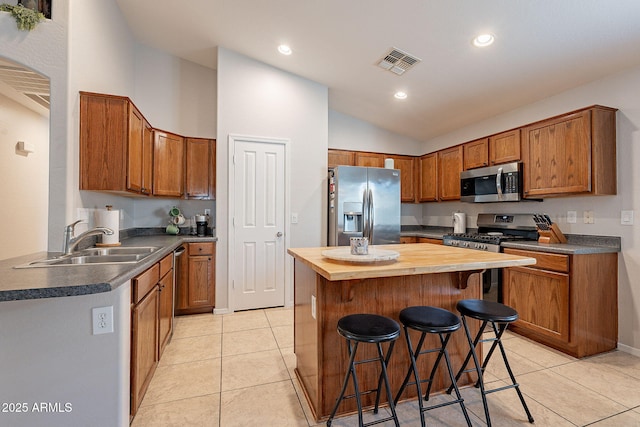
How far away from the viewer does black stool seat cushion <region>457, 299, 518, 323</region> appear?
1.61 metres

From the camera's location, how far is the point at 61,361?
130 cm

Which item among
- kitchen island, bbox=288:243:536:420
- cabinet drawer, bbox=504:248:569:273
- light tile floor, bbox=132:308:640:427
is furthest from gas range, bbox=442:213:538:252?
kitchen island, bbox=288:243:536:420

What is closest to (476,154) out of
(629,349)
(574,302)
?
(574,302)

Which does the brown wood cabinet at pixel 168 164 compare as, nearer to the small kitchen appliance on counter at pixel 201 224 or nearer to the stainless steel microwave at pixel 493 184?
the small kitchen appliance on counter at pixel 201 224

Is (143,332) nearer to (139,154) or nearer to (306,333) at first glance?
(306,333)

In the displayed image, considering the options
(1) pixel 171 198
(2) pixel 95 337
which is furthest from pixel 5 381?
(1) pixel 171 198

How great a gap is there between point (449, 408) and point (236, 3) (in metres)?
3.77

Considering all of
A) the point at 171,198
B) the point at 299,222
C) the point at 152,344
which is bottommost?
Answer: the point at 152,344

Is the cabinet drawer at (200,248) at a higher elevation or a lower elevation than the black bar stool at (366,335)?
higher

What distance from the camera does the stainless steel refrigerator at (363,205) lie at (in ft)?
12.4

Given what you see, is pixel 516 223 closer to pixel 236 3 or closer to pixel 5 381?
Answer: pixel 236 3

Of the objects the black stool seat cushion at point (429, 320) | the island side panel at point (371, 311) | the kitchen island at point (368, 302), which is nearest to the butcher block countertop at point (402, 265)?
the kitchen island at point (368, 302)

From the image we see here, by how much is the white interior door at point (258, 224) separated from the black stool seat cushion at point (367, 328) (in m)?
2.25

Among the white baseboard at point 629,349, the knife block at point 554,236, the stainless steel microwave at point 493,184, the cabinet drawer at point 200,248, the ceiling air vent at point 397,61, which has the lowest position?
the white baseboard at point 629,349
